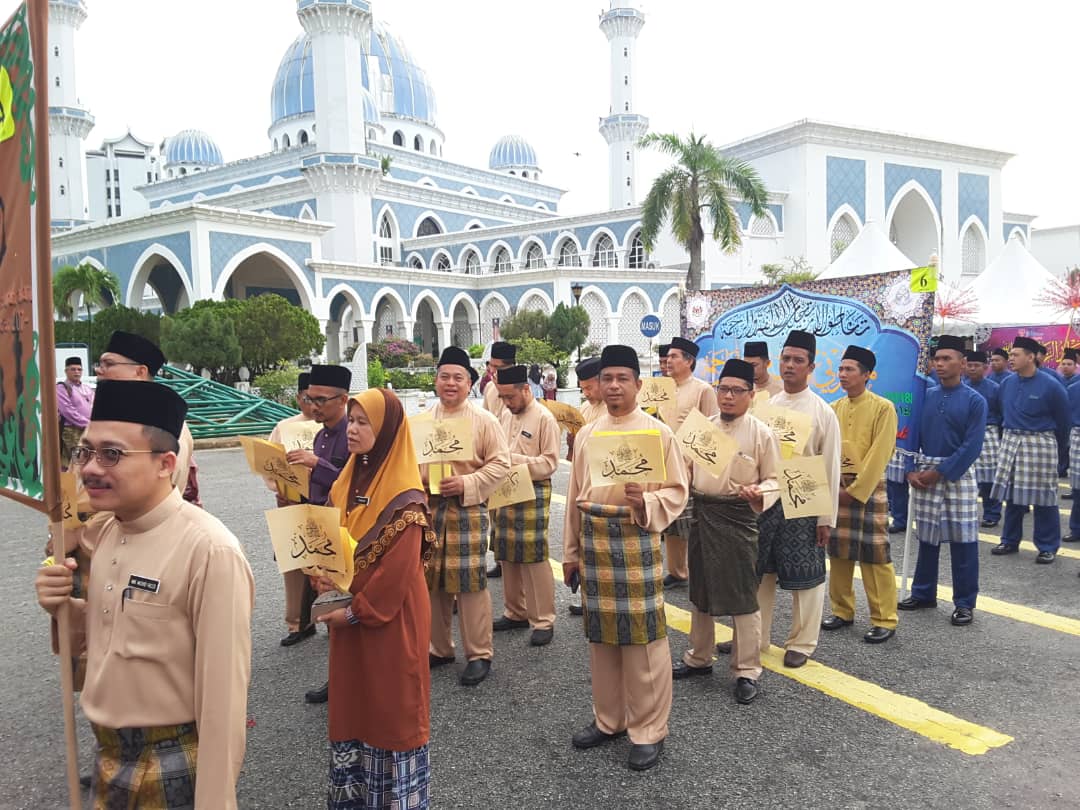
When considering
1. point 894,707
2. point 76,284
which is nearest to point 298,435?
point 894,707

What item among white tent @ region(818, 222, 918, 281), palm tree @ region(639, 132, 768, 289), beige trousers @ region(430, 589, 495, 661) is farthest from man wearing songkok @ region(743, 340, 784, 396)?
palm tree @ region(639, 132, 768, 289)

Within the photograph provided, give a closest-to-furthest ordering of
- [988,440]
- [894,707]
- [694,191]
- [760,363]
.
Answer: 1. [894,707]
2. [760,363]
3. [988,440]
4. [694,191]

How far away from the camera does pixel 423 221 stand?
47156mm

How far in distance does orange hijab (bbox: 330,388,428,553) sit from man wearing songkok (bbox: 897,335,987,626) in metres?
3.70

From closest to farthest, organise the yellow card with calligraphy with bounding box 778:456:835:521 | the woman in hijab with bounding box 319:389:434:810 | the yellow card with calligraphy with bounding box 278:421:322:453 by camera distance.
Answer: the woman in hijab with bounding box 319:389:434:810 → the yellow card with calligraphy with bounding box 778:456:835:521 → the yellow card with calligraphy with bounding box 278:421:322:453

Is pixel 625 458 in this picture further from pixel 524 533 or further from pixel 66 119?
Answer: pixel 66 119

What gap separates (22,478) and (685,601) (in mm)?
4326

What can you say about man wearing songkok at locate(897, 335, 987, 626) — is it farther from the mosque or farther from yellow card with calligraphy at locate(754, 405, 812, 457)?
the mosque

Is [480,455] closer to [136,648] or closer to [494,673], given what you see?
[494,673]

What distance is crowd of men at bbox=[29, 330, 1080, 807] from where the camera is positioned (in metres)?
1.75

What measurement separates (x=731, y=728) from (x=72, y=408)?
23.5 feet

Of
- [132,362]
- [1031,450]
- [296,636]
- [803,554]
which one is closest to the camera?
[132,362]

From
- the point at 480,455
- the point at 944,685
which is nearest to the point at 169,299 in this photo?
the point at 480,455

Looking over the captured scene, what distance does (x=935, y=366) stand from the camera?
4.78m
